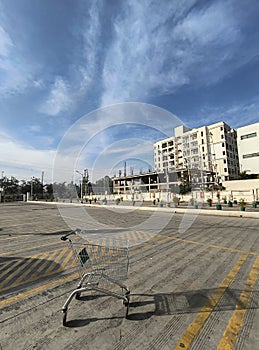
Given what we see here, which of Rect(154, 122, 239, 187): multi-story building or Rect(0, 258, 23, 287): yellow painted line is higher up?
Rect(154, 122, 239, 187): multi-story building

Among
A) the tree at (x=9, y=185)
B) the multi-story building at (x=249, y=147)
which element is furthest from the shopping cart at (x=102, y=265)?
the tree at (x=9, y=185)

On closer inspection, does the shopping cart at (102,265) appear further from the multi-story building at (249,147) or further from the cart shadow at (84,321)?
the multi-story building at (249,147)

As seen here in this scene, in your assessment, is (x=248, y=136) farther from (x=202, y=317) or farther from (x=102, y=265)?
(x=102, y=265)

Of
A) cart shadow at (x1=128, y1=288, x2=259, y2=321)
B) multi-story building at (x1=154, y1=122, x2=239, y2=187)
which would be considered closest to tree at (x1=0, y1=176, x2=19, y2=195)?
multi-story building at (x1=154, y1=122, x2=239, y2=187)

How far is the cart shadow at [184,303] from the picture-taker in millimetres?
2806

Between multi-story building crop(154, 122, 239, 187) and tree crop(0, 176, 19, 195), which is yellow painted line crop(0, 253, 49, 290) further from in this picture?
tree crop(0, 176, 19, 195)

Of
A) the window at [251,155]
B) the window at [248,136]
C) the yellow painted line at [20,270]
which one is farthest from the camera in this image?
the window at [248,136]

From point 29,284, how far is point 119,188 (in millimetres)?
72466

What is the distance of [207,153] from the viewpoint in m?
56.5

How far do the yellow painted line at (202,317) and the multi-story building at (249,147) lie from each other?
179ft

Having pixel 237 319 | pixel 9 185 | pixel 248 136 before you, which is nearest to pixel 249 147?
pixel 248 136

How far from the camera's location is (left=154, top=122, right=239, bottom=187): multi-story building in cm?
5325

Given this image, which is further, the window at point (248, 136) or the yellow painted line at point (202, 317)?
the window at point (248, 136)

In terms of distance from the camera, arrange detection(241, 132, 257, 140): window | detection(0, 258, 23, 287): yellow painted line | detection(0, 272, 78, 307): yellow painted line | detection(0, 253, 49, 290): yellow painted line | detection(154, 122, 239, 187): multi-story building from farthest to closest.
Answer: detection(154, 122, 239, 187): multi-story building → detection(241, 132, 257, 140): window → detection(0, 258, 23, 287): yellow painted line → detection(0, 253, 49, 290): yellow painted line → detection(0, 272, 78, 307): yellow painted line
